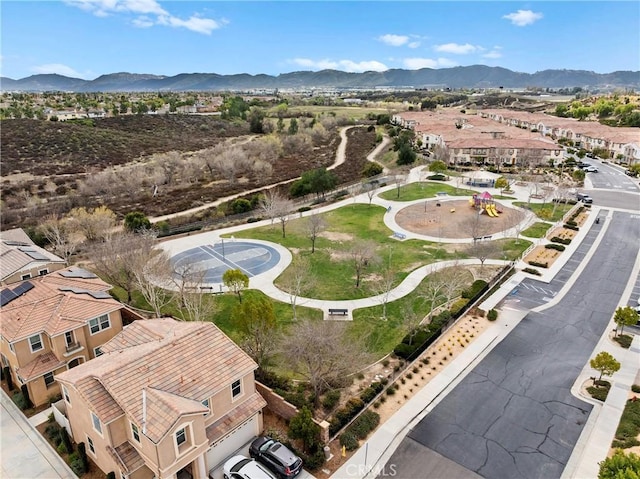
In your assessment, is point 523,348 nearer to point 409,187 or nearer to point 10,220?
point 409,187

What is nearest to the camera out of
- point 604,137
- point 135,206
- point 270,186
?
point 135,206

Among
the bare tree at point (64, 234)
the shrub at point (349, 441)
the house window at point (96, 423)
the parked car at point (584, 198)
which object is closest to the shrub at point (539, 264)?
the parked car at point (584, 198)

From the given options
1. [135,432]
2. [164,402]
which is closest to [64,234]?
[135,432]

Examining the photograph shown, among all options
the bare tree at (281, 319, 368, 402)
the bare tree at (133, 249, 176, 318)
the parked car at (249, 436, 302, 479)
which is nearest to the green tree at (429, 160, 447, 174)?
the bare tree at (133, 249, 176, 318)

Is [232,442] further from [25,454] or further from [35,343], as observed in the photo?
[35,343]

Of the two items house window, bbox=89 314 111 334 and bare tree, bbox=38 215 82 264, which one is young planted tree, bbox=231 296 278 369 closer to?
house window, bbox=89 314 111 334

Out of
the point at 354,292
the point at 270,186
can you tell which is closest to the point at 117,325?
the point at 354,292
